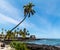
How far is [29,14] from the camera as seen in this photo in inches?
3093

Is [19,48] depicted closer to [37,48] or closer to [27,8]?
[37,48]

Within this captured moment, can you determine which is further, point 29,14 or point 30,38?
point 30,38

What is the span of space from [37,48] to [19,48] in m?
14.6

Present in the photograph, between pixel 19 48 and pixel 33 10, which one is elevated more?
pixel 33 10

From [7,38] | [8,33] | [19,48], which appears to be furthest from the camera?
[7,38]

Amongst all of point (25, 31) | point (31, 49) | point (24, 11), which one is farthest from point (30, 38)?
point (31, 49)

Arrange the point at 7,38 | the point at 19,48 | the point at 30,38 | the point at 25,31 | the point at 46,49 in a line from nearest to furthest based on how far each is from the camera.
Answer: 1. the point at 19,48
2. the point at 46,49
3. the point at 7,38
4. the point at 25,31
5. the point at 30,38

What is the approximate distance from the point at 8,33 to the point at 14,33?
12.7 m

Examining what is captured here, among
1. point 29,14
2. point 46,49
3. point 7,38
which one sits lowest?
point 46,49

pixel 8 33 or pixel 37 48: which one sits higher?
pixel 8 33

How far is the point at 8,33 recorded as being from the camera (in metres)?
97.6

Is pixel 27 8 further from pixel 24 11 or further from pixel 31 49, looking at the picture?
pixel 31 49

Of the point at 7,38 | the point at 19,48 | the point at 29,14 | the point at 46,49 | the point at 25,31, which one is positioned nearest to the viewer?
the point at 19,48

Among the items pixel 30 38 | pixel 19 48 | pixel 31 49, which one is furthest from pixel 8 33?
pixel 30 38
